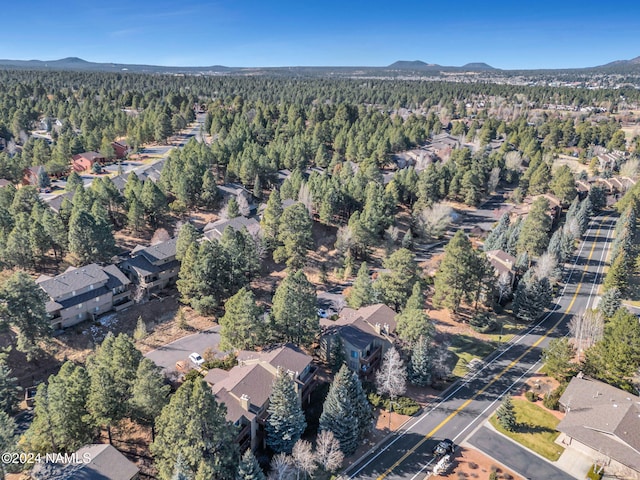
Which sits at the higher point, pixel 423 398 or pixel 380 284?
pixel 380 284

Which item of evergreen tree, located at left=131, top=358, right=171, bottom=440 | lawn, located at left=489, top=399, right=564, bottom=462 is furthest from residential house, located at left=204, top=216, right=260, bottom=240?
lawn, located at left=489, top=399, right=564, bottom=462

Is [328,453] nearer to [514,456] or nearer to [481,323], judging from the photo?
[514,456]

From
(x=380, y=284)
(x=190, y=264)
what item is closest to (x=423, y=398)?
(x=380, y=284)

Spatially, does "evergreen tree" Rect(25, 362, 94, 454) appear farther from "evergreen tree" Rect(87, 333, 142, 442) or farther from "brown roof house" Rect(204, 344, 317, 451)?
"brown roof house" Rect(204, 344, 317, 451)

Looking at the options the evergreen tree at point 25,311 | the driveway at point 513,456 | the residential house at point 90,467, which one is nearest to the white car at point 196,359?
the residential house at point 90,467

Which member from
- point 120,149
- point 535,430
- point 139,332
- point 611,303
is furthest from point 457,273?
point 120,149

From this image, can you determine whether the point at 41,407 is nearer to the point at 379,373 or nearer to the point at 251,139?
the point at 379,373

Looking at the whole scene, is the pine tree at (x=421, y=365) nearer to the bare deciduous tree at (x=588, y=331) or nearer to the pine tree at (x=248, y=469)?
the bare deciduous tree at (x=588, y=331)
